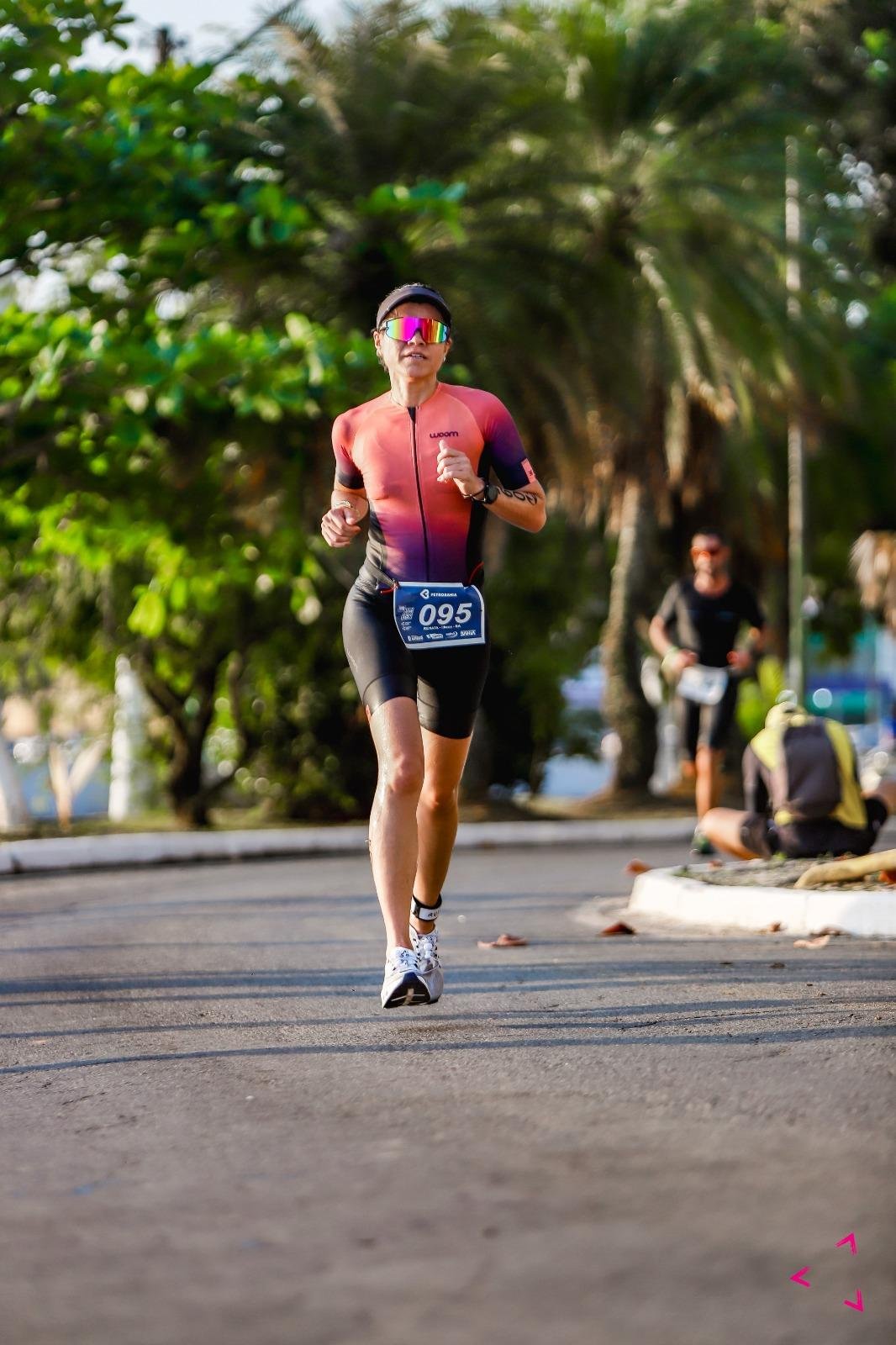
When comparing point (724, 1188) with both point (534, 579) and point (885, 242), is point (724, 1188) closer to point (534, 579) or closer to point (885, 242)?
point (534, 579)

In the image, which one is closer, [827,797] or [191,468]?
[827,797]

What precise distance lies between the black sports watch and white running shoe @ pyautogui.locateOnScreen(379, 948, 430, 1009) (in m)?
1.35

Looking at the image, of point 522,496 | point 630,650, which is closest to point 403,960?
point 522,496

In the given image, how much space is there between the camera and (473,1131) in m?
4.12

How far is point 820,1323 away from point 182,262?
13933 mm

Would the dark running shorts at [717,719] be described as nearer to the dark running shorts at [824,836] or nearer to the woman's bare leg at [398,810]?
the dark running shorts at [824,836]

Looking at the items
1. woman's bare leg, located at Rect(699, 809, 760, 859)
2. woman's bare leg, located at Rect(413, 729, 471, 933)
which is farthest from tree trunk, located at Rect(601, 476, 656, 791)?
woman's bare leg, located at Rect(413, 729, 471, 933)

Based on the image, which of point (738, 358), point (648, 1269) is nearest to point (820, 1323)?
point (648, 1269)

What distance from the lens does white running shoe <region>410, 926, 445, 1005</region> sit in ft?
19.1

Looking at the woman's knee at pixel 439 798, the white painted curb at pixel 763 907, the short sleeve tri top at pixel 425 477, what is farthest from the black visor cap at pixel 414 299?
the white painted curb at pixel 763 907

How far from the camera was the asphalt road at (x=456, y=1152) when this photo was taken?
2.92 metres

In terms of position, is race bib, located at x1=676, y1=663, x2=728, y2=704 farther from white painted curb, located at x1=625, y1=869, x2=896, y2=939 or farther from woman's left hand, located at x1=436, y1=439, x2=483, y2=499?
woman's left hand, located at x1=436, y1=439, x2=483, y2=499

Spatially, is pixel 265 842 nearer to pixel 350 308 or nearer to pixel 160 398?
pixel 160 398

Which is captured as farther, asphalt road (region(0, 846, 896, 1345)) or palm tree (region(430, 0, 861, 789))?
palm tree (region(430, 0, 861, 789))
